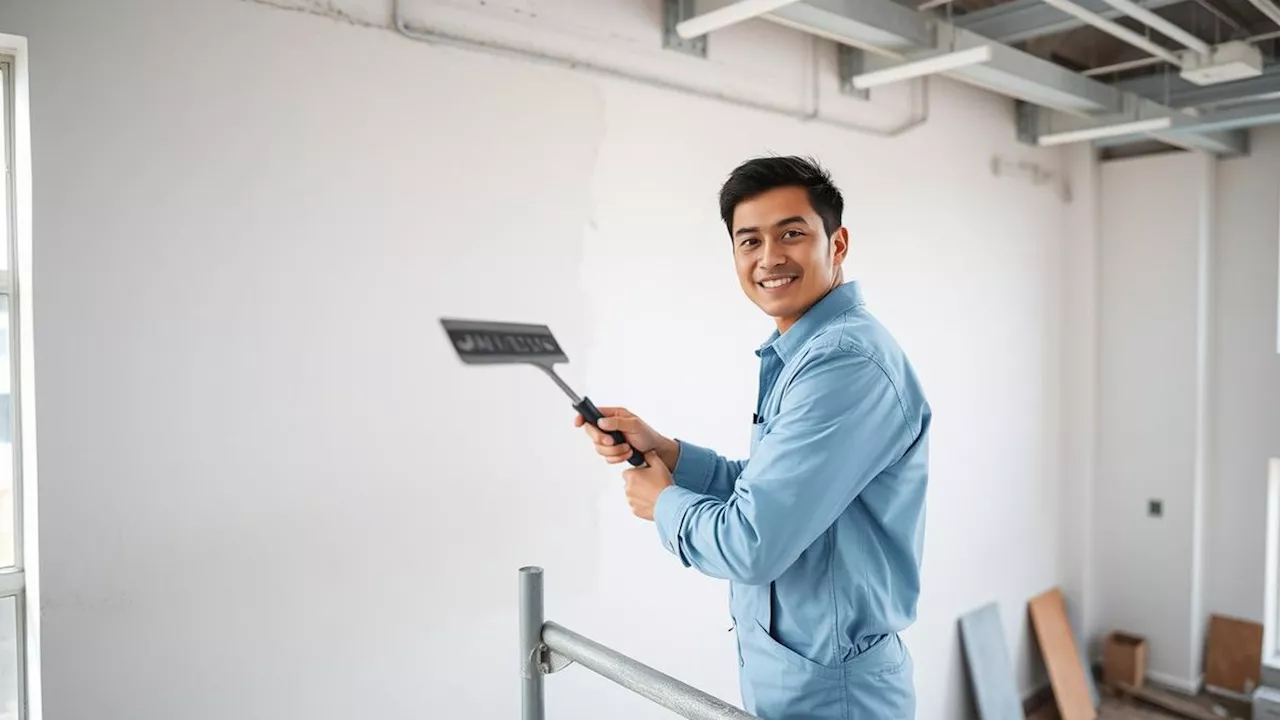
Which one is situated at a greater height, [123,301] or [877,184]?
[877,184]

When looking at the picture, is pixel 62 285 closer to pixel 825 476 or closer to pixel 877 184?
pixel 825 476

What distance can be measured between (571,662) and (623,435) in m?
0.41

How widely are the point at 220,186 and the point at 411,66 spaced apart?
57cm

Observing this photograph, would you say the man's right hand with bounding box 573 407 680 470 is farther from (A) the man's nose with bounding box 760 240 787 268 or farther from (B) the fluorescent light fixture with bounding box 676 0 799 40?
(B) the fluorescent light fixture with bounding box 676 0 799 40

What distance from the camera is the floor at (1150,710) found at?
4273 millimetres

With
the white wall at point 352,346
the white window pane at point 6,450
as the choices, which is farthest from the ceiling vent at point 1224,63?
the white window pane at point 6,450

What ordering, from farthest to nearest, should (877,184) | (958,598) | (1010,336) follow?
(1010,336) < (958,598) < (877,184)

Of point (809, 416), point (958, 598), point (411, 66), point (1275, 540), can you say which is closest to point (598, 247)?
point (411, 66)

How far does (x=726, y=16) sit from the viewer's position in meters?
2.40

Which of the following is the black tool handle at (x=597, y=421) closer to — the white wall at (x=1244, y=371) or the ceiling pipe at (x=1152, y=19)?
the ceiling pipe at (x=1152, y=19)

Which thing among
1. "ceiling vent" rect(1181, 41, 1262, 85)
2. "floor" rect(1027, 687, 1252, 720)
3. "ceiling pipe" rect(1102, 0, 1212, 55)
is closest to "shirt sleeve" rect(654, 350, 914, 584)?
"ceiling pipe" rect(1102, 0, 1212, 55)

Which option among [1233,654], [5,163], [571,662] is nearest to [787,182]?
[571,662]

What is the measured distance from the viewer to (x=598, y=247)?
2553 mm

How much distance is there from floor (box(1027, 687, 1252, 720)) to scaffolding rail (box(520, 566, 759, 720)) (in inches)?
146
